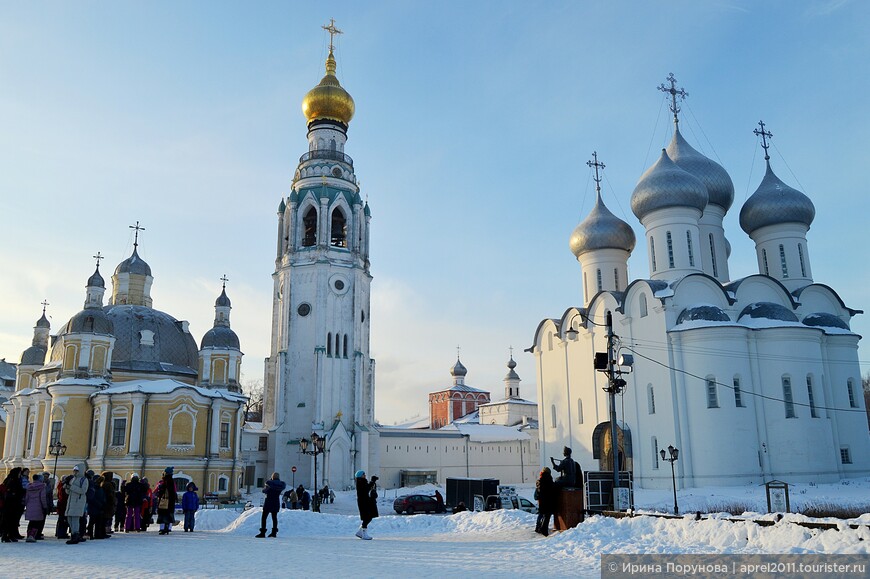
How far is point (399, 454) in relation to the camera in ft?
164

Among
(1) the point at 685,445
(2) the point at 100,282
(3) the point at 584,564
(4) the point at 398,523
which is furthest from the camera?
(2) the point at 100,282

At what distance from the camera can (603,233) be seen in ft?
117

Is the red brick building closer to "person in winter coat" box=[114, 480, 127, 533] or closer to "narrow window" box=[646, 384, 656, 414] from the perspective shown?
"narrow window" box=[646, 384, 656, 414]

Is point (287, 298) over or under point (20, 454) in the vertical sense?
over

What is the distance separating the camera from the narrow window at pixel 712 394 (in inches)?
Answer: 1062

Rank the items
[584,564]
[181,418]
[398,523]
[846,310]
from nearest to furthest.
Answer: [584,564] < [398,523] < [846,310] < [181,418]

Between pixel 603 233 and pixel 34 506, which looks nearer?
pixel 34 506

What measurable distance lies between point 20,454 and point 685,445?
31105 mm

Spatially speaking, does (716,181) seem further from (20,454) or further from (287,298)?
(20,454)

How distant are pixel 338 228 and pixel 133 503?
32.4 meters

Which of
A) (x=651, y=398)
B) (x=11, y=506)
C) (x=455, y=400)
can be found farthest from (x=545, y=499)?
(x=455, y=400)

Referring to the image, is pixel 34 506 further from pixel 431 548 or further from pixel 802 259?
pixel 802 259

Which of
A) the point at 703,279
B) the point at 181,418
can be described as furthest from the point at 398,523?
the point at 181,418

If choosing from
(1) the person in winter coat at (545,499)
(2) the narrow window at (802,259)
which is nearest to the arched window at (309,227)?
(2) the narrow window at (802,259)
